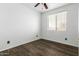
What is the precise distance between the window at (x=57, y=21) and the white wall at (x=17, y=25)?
3.53 ft

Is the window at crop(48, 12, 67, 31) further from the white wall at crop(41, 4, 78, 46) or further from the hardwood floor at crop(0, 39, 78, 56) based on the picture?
the hardwood floor at crop(0, 39, 78, 56)

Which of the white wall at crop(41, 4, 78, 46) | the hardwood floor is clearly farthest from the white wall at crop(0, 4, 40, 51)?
the white wall at crop(41, 4, 78, 46)

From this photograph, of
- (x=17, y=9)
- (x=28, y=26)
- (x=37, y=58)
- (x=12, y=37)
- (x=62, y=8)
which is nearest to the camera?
(x=37, y=58)

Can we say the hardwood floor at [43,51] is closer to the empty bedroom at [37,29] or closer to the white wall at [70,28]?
the empty bedroom at [37,29]

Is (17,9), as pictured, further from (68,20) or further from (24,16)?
(68,20)

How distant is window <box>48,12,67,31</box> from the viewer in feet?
12.1

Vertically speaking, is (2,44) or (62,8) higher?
(62,8)

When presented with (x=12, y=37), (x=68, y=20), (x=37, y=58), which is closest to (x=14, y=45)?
(x=12, y=37)

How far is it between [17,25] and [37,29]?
1.72 metres

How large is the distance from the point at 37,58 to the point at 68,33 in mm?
2993

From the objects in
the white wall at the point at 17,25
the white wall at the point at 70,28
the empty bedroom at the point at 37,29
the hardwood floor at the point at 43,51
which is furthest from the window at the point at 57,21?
the hardwood floor at the point at 43,51

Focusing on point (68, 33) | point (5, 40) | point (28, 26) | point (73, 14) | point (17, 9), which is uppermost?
point (17, 9)

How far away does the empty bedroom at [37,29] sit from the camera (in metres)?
2.68

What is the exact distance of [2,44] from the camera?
2711 mm
